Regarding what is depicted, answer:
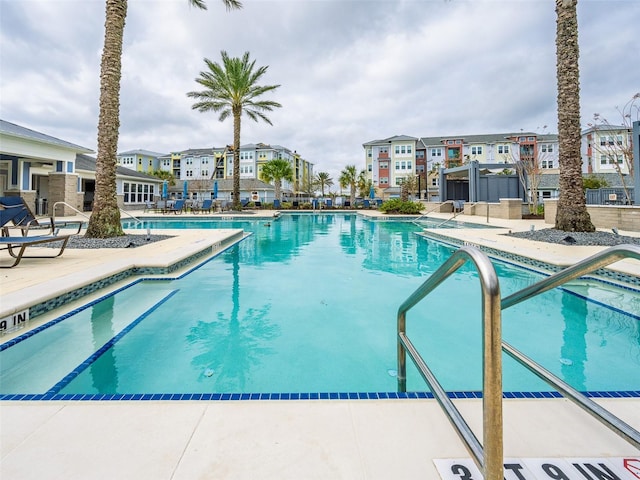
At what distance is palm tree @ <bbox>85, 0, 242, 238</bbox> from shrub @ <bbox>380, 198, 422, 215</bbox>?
1988 cm

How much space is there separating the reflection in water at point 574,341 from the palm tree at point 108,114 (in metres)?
10.6

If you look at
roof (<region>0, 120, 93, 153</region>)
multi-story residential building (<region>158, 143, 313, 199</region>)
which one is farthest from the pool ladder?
multi-story residential building (<region>158, 143, 313, 199</region>)

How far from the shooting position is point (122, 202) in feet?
98.6

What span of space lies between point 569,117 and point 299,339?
10.7 m

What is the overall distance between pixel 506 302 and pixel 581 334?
11.5ft

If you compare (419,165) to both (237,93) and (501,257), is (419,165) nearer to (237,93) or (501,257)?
(237,93)

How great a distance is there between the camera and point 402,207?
26.0m

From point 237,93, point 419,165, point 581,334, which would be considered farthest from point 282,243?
point 419,165

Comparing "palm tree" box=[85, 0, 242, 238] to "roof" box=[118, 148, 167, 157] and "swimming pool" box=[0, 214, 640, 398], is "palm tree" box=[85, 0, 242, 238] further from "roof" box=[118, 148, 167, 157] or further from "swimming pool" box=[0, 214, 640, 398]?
"roof" box=[118, 148, 167, 157]

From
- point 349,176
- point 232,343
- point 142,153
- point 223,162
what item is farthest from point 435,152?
point 232,343

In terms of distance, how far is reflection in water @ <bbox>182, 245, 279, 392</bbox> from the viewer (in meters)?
3.40

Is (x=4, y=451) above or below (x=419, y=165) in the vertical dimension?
below

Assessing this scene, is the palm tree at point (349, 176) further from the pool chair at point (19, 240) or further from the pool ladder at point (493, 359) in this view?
the pool ladder at point (493, 359)

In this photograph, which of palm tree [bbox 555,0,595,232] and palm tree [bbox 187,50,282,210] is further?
palm tree [bbox 187,50,282,210]
